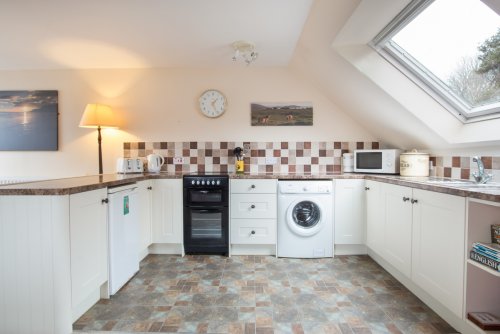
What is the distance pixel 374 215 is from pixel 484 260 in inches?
49.3

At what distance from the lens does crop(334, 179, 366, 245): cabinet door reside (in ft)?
9.36

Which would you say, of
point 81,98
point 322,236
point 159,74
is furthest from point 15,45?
point 322,236

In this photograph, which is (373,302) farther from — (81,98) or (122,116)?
(81,98)

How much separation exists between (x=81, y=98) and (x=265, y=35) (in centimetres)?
248

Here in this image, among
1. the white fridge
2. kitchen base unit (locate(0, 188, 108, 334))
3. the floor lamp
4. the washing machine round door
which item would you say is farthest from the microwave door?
the floor lamp

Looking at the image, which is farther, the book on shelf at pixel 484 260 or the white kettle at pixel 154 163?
Answer: the white kettle at pixel 154 163

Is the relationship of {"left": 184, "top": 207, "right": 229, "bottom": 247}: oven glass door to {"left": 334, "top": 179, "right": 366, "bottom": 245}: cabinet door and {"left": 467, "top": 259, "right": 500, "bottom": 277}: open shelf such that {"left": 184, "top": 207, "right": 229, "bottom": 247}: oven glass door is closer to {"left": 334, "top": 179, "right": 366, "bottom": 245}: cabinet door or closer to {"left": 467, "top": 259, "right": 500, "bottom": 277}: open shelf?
{"left": 334, "top": 179, "right": 366, "bottom": 245}: cabinet door

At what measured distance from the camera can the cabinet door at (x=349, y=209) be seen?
2.85 metres

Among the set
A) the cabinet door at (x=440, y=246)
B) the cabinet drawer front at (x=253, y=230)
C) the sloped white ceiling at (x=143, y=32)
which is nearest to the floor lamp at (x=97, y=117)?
the sloped white ceiling at (x=143, y=32)

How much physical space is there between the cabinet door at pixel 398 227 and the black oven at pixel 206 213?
1.53 meters

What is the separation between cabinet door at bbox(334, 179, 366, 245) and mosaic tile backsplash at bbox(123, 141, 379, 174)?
56cm

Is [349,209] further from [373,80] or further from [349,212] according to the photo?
[373,80]

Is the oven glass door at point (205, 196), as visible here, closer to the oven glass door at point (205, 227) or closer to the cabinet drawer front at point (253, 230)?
the oven glass door at point (205, 227)

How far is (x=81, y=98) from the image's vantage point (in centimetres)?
345
